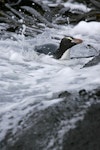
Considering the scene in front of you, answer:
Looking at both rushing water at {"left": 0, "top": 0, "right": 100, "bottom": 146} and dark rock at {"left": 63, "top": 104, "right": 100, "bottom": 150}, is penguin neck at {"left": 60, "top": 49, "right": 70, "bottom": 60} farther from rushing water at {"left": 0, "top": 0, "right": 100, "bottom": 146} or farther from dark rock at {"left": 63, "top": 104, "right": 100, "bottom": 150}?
dark rock at {"left": 63, "top": 104, "right": 100, "bottom": 150}

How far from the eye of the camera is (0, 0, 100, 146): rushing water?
4.46 metres

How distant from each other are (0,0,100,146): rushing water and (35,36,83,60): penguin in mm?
196

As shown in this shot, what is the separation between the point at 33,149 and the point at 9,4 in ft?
30.3

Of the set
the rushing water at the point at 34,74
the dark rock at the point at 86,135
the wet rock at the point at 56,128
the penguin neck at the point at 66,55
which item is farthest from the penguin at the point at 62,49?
the dark rock at the point at 86,135

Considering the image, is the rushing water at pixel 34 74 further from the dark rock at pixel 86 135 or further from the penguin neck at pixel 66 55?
the dark rock at pixel 86 135

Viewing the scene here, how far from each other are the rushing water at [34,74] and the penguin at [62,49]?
0.64ft

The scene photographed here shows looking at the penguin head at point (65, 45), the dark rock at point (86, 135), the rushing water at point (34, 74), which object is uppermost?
the penguin head at point (65, 45)

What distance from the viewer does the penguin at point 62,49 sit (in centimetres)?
821

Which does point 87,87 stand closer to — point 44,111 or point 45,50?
point 44,111

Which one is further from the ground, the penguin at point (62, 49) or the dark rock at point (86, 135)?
the penguin at point (62, 49)

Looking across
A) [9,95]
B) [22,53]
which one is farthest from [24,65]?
[9,95]

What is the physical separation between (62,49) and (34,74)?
7.19 ft

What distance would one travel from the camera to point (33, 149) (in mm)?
3547

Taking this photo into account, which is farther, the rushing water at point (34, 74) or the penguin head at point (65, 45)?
the penguin head at point (65, 45)
